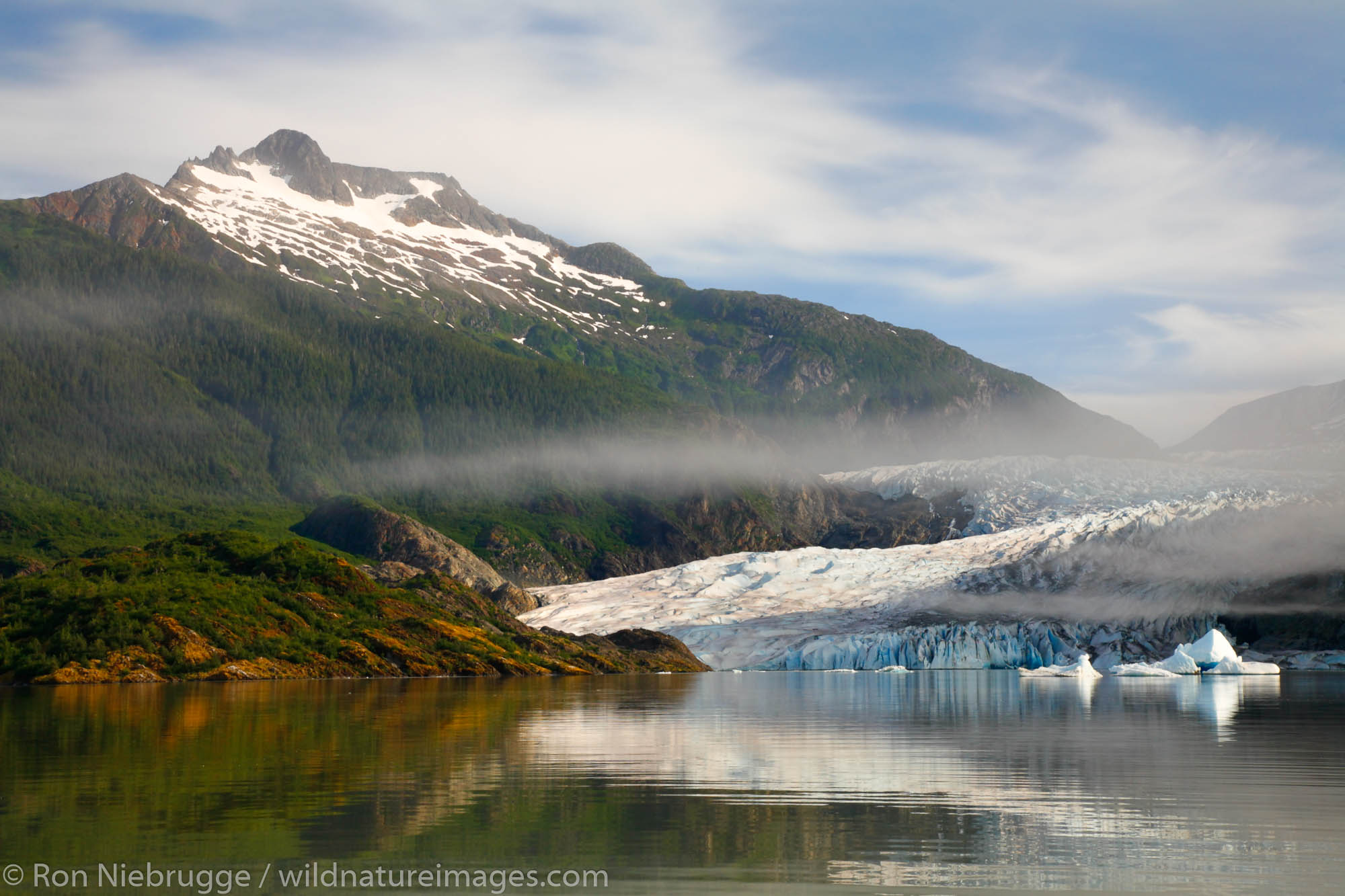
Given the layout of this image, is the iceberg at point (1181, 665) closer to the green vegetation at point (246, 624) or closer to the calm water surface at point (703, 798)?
the green vegetation at point (246, 624)

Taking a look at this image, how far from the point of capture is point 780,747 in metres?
33.8

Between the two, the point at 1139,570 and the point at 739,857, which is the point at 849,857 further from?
the point at 1139,570

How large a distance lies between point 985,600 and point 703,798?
475 feet

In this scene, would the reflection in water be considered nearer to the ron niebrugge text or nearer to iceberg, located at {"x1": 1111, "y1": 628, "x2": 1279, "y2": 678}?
iceberg, located at {"x1": 1111, "y1": 628, "x2": 1279, "y2": 678}

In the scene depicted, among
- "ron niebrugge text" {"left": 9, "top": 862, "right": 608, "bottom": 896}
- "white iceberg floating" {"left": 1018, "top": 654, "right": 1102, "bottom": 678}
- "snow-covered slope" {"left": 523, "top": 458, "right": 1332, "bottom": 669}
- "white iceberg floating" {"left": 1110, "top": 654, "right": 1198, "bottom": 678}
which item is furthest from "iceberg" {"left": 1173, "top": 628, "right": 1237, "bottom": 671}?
"ron niebrugge text" {"left": 9, "top": 862, "right": 608, "bottom": 896}

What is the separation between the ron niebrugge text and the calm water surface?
19cm

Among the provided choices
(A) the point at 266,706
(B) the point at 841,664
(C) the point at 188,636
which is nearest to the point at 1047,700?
(A) the point at 266,706

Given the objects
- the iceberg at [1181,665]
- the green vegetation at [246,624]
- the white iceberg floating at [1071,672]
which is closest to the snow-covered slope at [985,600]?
the white iceberg floating at [1071,672]

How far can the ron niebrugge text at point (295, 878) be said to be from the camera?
1468cm

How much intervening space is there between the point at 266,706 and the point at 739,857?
137 feet

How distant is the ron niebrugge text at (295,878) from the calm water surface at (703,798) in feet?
0.62

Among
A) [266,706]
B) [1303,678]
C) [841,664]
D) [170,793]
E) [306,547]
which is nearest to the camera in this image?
[170,793]

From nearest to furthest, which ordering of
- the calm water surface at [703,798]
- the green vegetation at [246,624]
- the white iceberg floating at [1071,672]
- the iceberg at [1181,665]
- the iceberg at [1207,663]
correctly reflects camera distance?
the calm water surface at [703,798]
the green vegetation at [246,624]
the white iceberg floating at [1071,672]
the iceberg at [1181,665]
the iceberg at [1207,663]

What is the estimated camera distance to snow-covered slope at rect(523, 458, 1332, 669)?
492 ft
